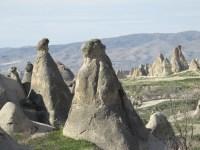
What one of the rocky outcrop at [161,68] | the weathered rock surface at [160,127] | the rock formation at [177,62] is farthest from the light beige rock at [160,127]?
the rock formation at [177,62]

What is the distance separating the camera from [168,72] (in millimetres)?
83875

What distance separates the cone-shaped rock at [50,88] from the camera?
96.3ft

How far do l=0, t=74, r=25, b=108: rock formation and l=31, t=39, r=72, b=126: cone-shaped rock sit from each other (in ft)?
2.01

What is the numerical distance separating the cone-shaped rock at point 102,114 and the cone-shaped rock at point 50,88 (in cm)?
592

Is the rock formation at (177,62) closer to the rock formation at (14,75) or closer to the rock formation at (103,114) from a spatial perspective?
the rock formation at (14,75)

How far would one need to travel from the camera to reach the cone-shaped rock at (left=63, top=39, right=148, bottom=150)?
73.2 feet

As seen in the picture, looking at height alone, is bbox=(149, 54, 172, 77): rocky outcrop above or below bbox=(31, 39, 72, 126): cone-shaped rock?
below

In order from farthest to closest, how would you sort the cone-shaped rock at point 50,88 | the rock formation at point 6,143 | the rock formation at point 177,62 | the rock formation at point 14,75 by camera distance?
the rock formation at point 177,62 < the rock formation at point 14,75 < the cone-shaped rock at point 50,88 < the rock formation at point 6,143

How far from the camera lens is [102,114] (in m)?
22.5

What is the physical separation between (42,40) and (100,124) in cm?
923

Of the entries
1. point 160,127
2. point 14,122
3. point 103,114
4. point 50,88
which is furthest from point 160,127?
point 50,88

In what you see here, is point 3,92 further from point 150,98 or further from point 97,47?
point 150,98

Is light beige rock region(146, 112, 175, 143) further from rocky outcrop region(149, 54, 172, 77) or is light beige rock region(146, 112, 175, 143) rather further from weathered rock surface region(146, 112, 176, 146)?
rocky outcrop region(149, 54, 172, 77)

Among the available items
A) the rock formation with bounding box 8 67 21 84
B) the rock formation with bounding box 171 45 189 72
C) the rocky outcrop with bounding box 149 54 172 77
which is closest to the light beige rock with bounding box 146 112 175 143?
the rock formation with bounding box 8 67 21 84
